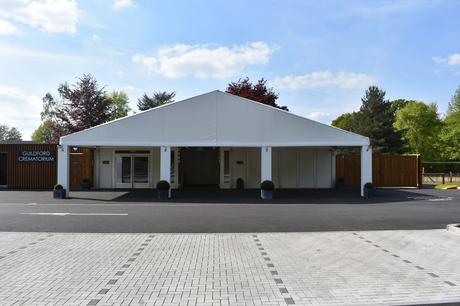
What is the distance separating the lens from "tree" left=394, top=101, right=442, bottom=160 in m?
64.0

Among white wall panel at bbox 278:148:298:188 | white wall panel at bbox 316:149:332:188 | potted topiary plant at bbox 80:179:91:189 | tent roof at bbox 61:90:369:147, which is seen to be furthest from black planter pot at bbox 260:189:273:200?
potted topiary plant at bbox 80:179:91:189

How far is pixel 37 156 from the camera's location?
95.0 feet

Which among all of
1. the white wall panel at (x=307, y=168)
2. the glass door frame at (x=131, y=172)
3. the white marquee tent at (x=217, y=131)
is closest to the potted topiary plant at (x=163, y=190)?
the white marquee tent at (x=217, y=131)

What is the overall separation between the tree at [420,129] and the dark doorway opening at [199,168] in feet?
133

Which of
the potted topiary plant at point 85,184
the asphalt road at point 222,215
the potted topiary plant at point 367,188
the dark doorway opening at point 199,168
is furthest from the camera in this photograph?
the dark doorway opening at point 199,168

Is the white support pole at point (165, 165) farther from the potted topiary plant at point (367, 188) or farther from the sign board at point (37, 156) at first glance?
the sign board at point (37, 156)

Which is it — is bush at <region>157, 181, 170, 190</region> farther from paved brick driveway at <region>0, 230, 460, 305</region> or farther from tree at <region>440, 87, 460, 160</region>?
tree at <region>440, 87, 460, 160</region>

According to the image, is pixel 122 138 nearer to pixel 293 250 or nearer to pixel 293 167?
pixel 293 167

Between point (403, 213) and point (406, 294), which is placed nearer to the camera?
point (406, 294)

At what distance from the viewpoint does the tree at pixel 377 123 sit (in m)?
56.6

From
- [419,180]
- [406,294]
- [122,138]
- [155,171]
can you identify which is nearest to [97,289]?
[406,294]

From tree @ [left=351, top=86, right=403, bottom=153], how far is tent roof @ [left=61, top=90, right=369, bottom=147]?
35.1 m

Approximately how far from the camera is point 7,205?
18.2 m

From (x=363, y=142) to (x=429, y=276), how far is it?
16.1m
